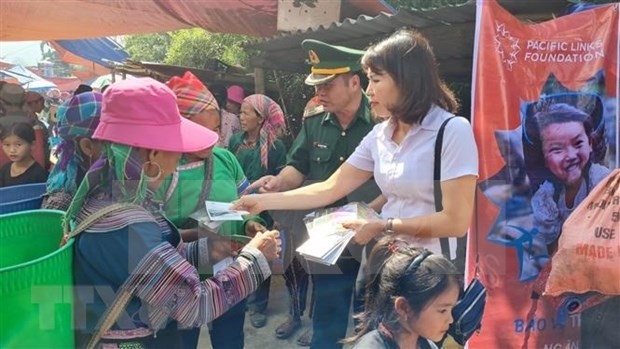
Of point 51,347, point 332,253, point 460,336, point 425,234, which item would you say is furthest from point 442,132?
point 51,347

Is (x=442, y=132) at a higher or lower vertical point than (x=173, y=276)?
higher

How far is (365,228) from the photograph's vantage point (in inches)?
68.7

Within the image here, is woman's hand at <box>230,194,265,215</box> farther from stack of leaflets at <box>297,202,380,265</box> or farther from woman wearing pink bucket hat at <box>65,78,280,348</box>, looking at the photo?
woman wearing pink bucket hat at <box>65,78,280,348</box>

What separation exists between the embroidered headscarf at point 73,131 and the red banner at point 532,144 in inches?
69.2

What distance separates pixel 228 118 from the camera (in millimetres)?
5262

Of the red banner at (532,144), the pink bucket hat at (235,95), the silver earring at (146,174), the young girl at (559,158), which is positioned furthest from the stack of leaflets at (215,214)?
the pink bucket hat at (235,95)

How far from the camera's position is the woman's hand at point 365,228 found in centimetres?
174

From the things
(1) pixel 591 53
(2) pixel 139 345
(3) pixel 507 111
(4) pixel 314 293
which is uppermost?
(1) pixel 591 53

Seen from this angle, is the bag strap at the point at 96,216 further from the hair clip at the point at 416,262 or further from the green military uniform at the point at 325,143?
the green military uniform at the point at 325,143

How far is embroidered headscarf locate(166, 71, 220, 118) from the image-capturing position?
2586mm

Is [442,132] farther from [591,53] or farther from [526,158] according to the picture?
[591,53]

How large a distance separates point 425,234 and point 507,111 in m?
1.25

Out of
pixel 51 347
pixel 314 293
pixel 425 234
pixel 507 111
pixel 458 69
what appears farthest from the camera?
pixel 458 69

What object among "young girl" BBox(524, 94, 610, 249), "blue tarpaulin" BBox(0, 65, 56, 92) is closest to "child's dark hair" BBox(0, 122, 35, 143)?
"young girl" BBox(524, 94, 610, 249)
